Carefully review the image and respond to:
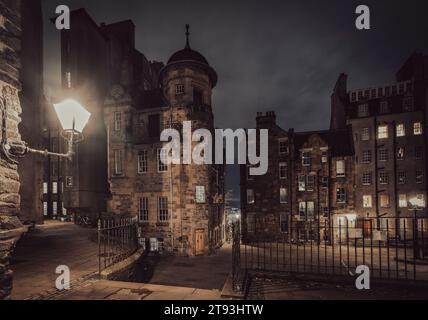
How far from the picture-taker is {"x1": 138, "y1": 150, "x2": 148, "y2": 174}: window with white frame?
926 inches

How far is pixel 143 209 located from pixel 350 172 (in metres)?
22.3

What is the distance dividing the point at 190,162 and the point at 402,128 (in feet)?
82.8

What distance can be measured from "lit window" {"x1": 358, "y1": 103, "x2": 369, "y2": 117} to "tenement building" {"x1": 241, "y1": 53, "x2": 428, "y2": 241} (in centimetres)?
10

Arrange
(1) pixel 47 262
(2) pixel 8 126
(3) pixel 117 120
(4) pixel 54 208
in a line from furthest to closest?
(4) pixel 54 208, (3) pixel 117 120, (1) pixel 47 262, (2) pixel 8 126

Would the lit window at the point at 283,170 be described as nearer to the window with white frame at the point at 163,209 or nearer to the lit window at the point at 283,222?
the lit window at the point at 283,222

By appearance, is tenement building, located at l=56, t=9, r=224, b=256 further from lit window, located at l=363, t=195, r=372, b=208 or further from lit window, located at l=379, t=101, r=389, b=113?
lit window, located at l=379, t=101, r=389, b=113

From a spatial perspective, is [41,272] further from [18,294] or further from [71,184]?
[71,184]

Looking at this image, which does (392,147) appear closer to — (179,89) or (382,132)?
(382,132)

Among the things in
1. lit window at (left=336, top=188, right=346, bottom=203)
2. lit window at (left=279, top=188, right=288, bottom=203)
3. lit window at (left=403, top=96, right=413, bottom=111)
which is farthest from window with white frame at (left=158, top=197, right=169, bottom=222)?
lit window at (left=403, top=96, right=413, bottom=111)

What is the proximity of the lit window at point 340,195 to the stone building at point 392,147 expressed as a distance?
2406mm

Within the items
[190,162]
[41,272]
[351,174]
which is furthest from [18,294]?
[351,174]

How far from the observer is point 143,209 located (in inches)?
916

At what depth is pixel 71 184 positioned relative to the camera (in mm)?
22953

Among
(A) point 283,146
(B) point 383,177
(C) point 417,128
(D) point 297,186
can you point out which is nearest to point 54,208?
(A) point 283,146
